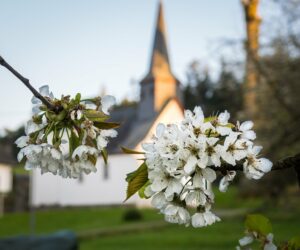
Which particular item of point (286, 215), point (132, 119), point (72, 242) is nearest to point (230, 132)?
point (72, 242)

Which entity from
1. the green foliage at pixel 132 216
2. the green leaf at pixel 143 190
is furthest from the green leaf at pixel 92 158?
the green foliage at pixel 132 216

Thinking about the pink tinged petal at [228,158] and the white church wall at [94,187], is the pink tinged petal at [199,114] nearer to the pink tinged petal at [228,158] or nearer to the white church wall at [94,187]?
the pink tinged petal at [228,158]

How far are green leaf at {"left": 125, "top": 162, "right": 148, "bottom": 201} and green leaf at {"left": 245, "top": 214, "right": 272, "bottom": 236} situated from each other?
0.26 meters

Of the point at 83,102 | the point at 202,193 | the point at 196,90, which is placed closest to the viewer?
the point at 202,193

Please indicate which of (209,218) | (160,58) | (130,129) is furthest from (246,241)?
(130,129)

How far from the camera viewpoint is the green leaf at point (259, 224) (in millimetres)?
1076

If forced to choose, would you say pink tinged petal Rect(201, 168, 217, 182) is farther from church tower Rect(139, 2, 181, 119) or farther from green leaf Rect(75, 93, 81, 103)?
church tower Rect(139, 2, 181, 119)

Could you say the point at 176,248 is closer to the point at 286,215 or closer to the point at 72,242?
the point at 72,242

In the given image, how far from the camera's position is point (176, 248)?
11.5 metres

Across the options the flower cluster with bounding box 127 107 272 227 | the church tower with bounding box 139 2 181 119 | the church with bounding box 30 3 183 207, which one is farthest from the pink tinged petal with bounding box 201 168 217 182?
the church tower with bounding box 139 2 181 119

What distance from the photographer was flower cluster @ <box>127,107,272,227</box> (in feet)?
2.96

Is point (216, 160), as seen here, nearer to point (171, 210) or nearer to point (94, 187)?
point (171, 210)

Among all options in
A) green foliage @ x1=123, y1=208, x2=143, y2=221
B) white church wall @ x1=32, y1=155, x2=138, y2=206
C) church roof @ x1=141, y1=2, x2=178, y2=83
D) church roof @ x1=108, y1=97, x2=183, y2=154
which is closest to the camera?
green foliage @ x1=123, y1=208, x2=143, y2=221

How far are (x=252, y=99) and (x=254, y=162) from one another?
12.5 m
